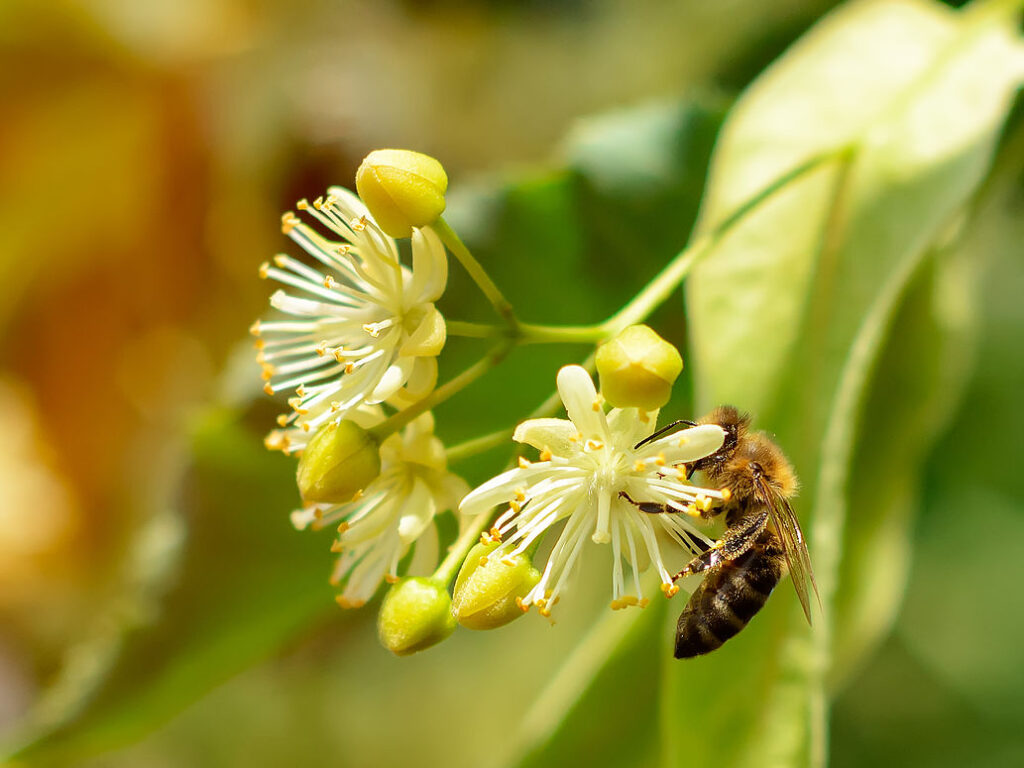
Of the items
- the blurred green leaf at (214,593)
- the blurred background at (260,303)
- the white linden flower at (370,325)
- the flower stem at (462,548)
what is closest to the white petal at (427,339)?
the white linden flower at (370,325)

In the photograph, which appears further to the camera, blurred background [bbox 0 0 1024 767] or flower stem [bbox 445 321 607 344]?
blurred background [bbox 0 0 1024 767]

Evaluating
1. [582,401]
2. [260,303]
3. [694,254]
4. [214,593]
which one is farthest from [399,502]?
[260,303]

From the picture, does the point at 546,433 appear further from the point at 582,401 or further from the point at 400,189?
the point at 400,189

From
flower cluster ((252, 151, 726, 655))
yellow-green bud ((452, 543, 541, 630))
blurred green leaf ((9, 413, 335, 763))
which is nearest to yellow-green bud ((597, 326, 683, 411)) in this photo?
flower cluster ((252, 151, 726, 655))

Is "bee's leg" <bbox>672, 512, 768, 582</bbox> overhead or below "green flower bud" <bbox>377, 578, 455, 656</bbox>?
below

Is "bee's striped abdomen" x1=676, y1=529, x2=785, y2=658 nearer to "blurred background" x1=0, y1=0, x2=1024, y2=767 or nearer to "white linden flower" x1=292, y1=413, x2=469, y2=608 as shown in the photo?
"white linden flower" x1=292, y1=413, x2=469, y2=608

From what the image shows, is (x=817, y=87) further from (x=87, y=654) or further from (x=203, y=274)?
(x=203, y=274)

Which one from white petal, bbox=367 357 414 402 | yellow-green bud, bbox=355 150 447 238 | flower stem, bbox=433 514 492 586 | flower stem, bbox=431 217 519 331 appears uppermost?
yellow-green bud, bbox=355 150 447 238

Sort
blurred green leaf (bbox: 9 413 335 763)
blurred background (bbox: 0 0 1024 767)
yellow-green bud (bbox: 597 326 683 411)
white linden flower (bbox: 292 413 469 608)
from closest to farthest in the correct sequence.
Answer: yellow-green bud (bbox: 597 326 683 411), white linden flower (bbox: 292 413 469 608), blurred green leaf (bbox: 9 413 335 763), blurred background (bbox: 0 0 1024 767)
